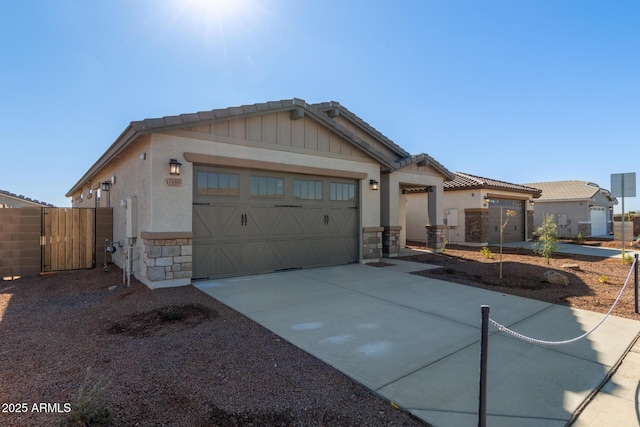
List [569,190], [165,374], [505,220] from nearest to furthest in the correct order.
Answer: [165,374] → [505,220] → [569,190]

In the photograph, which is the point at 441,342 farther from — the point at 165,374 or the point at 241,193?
the point at 241,193

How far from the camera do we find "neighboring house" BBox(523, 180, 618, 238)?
23844 millimetres

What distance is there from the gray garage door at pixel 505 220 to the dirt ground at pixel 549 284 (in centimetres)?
557

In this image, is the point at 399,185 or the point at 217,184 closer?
the point at 217,184

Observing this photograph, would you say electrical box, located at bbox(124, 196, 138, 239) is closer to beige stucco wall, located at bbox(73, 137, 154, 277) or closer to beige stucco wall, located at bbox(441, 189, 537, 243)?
beige stucco wall, located at bbox(73, 137, 154, 277)

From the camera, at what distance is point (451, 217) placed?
18625 millimetres

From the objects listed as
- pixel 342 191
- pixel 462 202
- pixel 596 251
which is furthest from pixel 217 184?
pixel 596 251

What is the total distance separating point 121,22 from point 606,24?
12687mm

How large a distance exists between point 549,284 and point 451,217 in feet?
36.0

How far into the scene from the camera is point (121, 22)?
25.0 ft

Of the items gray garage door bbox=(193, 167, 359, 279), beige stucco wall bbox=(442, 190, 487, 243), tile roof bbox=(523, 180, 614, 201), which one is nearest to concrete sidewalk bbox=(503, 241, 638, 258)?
beige stucco wall bbox=(442, 190, 487, 243)

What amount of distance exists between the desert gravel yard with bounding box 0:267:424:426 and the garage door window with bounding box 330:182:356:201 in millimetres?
5306

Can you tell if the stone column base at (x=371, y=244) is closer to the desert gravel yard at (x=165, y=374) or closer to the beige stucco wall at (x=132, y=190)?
the desert gravel yard at (x=165, y=374)

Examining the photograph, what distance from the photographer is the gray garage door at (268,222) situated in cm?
768
